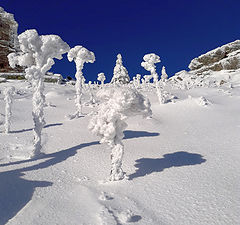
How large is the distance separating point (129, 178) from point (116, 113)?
2705 millimetres

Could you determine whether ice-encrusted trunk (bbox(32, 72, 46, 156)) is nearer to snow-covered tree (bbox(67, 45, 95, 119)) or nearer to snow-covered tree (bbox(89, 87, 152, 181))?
snow-covered tree (bbox(89, 87, 152, 181))

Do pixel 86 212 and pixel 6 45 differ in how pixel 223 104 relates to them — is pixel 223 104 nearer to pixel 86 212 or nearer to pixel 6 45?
pixel 86 212

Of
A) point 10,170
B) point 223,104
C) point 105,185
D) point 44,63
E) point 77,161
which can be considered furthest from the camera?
point 223,104

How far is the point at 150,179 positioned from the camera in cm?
870

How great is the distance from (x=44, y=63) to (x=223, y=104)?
2130 centimetres

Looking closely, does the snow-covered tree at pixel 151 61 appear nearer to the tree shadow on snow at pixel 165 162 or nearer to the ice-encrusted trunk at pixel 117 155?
the tree shadow on snow at pixel 165 162

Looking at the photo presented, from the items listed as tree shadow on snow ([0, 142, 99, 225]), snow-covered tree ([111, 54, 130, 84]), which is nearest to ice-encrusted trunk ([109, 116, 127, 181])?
tree shadow on snow ([0, 142, 99, 225])

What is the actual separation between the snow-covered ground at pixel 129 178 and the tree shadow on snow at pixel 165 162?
0.04m

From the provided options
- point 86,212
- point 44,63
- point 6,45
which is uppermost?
point 6,45

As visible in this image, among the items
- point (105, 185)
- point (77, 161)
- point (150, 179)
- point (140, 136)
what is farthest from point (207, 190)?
point (140, 136)

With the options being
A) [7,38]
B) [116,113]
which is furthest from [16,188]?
[7,38]

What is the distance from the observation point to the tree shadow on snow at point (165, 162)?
9586 millimetres

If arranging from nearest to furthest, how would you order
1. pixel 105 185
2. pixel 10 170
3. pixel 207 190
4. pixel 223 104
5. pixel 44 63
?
pixel 207 190, pixel 105 185, pixel 10 170, pixel 44 63, pixel 223 104

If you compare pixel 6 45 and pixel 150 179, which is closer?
pixel 150 179
